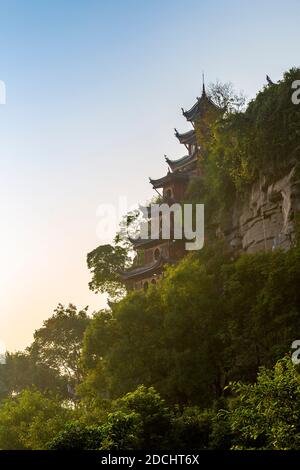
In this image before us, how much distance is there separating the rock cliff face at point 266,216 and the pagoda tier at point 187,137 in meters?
11.4

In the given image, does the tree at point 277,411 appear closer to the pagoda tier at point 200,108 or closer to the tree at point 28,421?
the tree at point 28,421

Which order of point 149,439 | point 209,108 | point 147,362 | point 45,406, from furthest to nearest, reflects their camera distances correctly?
point 209,108 → point 45,406 → point 147,362 → point 149,439

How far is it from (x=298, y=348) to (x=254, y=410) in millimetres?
7848

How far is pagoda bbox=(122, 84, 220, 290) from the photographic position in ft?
Result: 113

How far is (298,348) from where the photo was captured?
18.6 metres

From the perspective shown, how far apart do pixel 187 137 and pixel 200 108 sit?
7.61 feet

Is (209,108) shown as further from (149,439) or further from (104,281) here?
(149,439)

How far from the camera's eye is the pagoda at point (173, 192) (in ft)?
113

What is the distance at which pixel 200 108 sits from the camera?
3919 cm

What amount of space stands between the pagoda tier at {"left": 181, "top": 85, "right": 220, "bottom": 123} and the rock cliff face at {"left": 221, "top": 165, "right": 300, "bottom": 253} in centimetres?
1082
